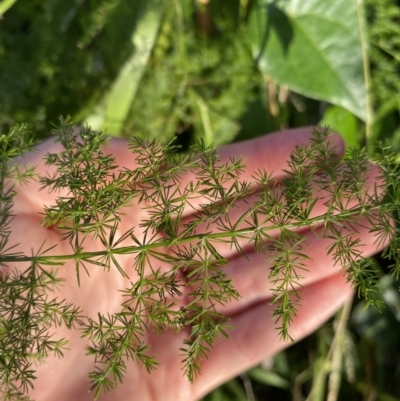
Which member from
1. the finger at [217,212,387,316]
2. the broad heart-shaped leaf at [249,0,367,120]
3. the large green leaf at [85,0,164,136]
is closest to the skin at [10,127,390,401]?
the finger at [217,212,387,316]

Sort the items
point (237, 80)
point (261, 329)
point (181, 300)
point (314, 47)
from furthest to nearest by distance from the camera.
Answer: point (237, 80) → point (314, 47) → point (261, 329) → point (181, 300)

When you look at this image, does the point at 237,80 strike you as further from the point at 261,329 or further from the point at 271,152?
the point at 261,329

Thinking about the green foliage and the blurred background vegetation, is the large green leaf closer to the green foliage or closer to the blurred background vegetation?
the blurred background vegetation

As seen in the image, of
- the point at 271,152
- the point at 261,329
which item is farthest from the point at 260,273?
the point at 271,152

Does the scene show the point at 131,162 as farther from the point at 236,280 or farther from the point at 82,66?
the point at 82,66

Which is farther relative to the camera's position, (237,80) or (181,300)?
(237,80)
